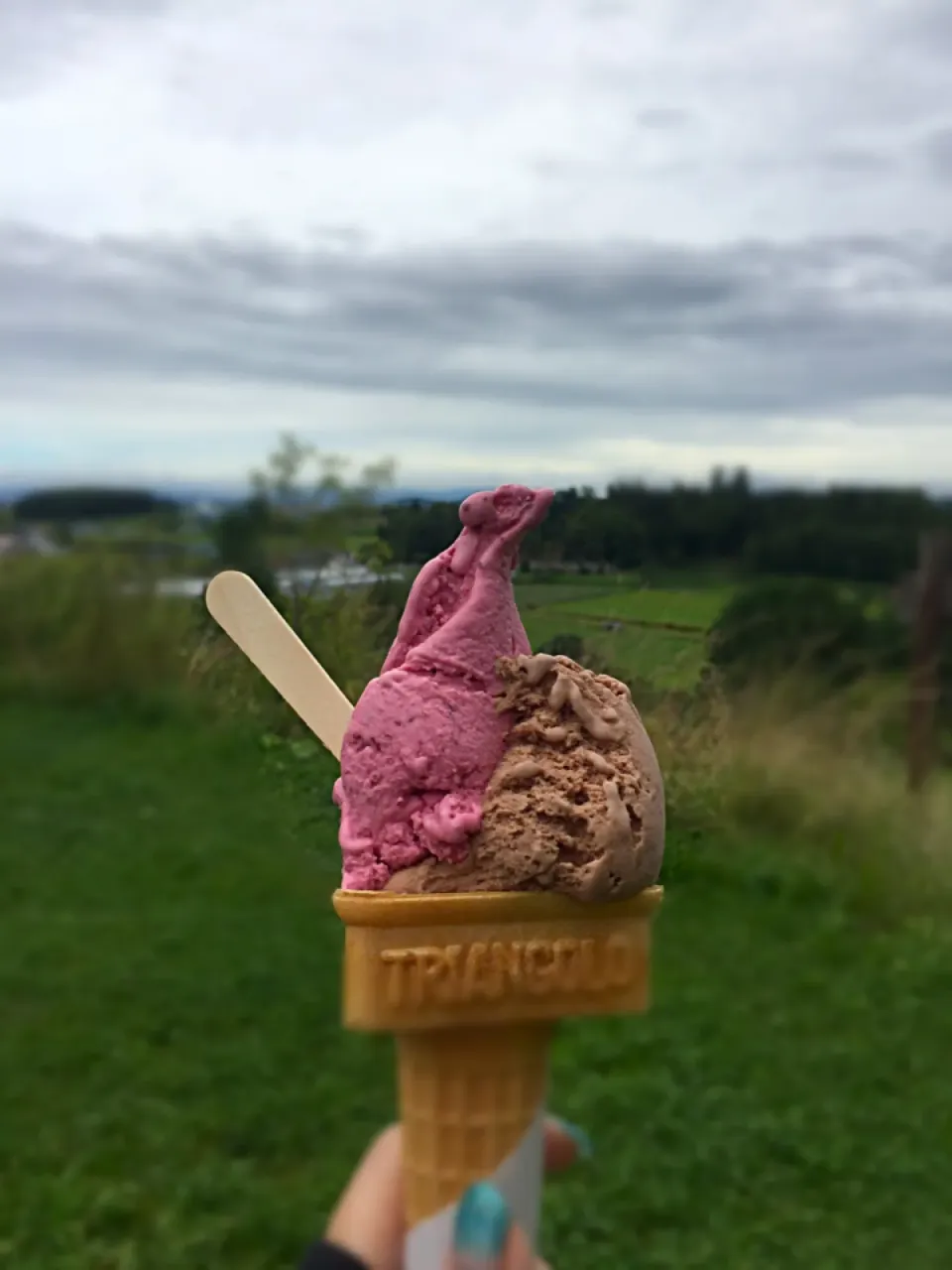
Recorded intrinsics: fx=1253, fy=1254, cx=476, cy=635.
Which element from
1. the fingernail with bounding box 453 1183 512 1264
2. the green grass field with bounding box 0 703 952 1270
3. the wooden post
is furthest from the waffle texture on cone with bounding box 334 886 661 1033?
the wooden post

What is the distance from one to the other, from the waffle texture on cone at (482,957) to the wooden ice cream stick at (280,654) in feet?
0.95

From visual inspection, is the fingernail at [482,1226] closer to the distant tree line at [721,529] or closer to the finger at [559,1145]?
the finger at [559,1145]

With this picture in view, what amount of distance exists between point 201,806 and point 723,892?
246 cm

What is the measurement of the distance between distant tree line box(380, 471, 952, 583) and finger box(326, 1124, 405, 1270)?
890mm

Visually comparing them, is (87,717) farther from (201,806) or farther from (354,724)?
(354,724)

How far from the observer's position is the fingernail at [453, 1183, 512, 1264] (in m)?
1.49

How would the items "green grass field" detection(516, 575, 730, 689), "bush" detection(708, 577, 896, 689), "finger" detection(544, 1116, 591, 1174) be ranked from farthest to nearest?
"bush" detection(708, 577, 896, 689), "green grass field" detection(516, 575, 730, 689), "finger" detection(544, 1116, 591, 1174)

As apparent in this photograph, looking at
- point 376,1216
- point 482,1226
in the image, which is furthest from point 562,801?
point 376,1216

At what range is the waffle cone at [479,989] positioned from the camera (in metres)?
1.41

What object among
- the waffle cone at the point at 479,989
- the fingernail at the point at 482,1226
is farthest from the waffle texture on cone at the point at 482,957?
the fingernail at the point at 482,1226

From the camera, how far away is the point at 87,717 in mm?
7195

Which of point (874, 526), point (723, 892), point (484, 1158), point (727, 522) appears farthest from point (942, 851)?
point (484, 1158)

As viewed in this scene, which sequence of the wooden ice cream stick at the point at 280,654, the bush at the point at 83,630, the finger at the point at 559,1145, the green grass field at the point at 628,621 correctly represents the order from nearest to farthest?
1. the wooden ice cream stick at the point at 280,654
2. the finger at the point at 559,1145
3. the green grass field at the point at 628,621
4. the bush at the point at 83,630

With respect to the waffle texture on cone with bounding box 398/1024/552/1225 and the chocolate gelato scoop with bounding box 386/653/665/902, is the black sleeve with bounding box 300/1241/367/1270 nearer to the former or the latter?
the waffle texture on cone with bounding box 398/1024/552/1225
